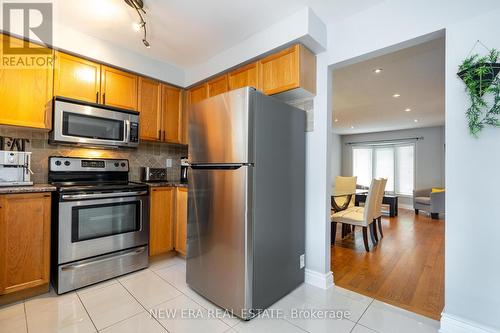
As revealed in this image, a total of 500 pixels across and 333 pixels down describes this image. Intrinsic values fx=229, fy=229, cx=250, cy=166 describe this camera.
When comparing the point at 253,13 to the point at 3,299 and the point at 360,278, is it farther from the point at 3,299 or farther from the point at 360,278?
the point at 3,299

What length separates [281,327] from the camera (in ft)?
5.16

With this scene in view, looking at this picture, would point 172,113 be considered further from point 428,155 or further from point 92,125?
point 428,155

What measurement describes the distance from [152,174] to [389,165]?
7.30m

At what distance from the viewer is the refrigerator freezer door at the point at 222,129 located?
5.38ft

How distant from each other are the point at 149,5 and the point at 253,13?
860 millimetres

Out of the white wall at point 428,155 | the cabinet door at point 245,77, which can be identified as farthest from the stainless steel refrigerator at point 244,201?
the white wall at point 428,155

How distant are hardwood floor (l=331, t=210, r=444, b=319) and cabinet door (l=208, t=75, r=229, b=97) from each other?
2406 millimetres

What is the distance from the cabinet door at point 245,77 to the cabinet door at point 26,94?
5.70 ft

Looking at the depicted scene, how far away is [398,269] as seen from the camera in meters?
2.57

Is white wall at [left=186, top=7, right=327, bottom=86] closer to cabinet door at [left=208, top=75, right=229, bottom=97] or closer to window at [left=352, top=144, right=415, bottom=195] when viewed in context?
cabinet door at [left=208, top=75, right=229, bottom=97]

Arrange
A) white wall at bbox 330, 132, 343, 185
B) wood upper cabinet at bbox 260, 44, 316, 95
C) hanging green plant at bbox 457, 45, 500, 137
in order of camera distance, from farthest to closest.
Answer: white wall at bbox 330, 132, 343, 185, wood upper cabinet at bbox 260, 44, 316, 95, hanging green plant at bbox 457, 45, 500, 137

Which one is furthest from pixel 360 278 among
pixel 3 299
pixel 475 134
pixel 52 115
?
pixel 52 115

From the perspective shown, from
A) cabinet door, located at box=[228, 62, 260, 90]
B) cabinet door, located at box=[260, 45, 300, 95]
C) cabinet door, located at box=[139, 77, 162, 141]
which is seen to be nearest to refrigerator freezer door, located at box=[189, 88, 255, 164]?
cabinet door, located at box=[260, 45, 300, 95]

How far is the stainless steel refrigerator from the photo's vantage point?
164 centimetres
